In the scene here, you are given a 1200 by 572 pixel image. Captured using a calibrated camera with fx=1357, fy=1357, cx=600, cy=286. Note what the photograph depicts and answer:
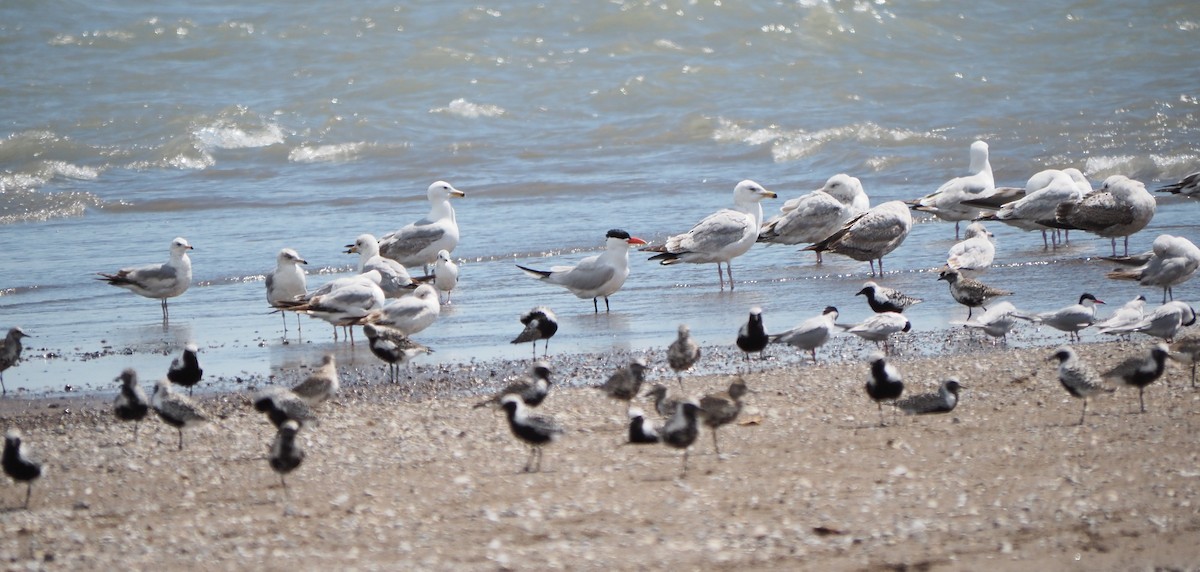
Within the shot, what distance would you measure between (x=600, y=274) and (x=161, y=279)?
402 cm

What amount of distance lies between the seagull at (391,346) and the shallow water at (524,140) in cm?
63

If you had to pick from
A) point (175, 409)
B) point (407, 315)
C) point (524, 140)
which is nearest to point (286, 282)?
point (407, 315)

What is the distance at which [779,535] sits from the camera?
5.76 metres

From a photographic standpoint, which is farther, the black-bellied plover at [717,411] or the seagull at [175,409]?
the seagull at [175,409]

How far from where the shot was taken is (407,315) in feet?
33.8

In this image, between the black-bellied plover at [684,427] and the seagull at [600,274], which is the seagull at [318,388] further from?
the seagull at [600,274]

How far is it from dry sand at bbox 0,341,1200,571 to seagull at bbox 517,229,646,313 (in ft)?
11.9

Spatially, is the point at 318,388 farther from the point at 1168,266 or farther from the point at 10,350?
the point at 1168,266

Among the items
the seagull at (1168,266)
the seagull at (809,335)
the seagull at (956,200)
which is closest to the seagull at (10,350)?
the seagull at (809,335)

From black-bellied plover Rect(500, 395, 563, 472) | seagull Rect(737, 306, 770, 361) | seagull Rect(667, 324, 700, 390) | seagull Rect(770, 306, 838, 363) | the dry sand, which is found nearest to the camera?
the dry sand

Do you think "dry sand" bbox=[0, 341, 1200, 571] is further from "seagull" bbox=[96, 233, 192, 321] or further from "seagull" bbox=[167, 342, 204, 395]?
"seagull" bbox=[96, 233, 192, 321]

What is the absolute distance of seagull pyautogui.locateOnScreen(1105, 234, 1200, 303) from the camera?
34.5 ft

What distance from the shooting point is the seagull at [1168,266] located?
34.5 ft

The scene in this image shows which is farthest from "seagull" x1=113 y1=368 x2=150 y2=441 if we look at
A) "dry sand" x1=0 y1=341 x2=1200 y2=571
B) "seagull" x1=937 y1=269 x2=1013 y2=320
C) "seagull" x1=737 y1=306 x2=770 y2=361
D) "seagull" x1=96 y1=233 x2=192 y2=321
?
"seagull" x1=937 y1=269 x2=1013 y2=320
